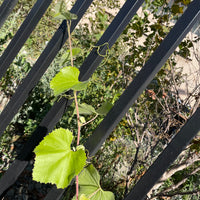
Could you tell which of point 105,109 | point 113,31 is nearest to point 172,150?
point 105,109

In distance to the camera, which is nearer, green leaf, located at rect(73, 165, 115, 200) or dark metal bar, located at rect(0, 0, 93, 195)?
green leaf, located at rect(73, 165, 115, 200)

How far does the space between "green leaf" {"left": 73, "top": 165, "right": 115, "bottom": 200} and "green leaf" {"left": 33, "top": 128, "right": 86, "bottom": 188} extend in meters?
0.14

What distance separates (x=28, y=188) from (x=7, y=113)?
169 centimetres

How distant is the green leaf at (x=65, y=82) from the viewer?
0.73 m

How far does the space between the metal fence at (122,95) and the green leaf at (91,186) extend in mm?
64

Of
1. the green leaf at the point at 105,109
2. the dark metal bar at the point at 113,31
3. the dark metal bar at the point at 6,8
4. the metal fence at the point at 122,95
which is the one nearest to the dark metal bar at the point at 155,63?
the metal fence at the point at 122,95

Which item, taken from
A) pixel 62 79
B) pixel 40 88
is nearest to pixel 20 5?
pixel 40 88

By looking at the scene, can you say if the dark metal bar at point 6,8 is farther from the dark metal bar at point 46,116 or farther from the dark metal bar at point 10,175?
the dark metal bar at point 10,175

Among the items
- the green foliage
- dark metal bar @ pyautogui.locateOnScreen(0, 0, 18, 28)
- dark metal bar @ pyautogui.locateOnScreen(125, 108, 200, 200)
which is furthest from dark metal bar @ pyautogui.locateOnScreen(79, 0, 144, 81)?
dark metal bar @ pyautogui.locateOnScreen(0, 0, 18, 28)

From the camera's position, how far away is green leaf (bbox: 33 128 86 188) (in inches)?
24.6

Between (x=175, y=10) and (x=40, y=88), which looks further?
(x=40, y=88)

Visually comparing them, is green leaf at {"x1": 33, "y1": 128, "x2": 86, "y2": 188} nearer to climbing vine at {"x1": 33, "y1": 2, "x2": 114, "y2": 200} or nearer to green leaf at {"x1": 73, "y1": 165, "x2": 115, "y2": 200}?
climbing vine at {"x1": 33, "y1": 2, "x2": 114, "y2": 200}

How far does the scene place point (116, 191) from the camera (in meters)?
2.60

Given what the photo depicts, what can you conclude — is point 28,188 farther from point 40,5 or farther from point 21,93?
point 40,5
